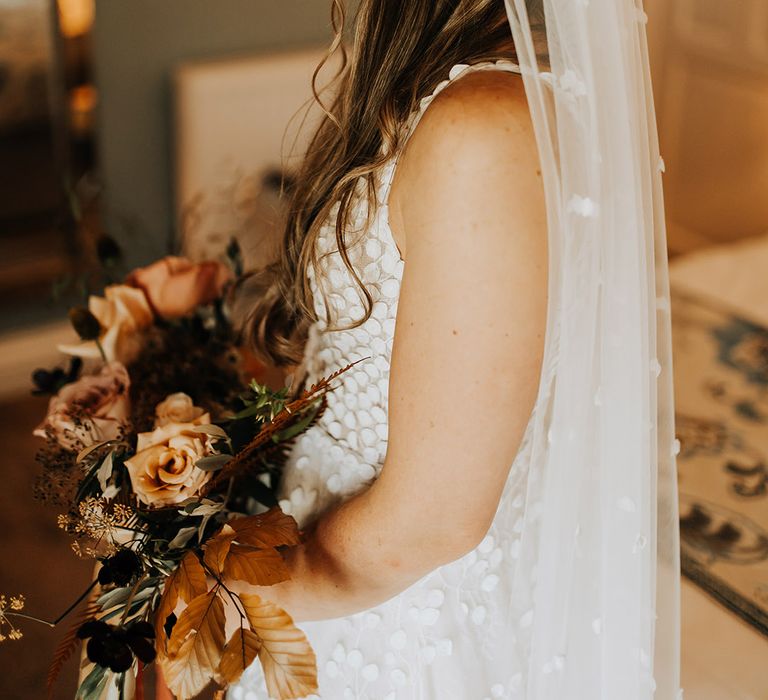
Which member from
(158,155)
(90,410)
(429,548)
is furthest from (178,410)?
(158,155)

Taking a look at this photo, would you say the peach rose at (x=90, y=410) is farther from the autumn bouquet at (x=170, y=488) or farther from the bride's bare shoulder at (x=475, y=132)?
the bride's bare shoulder at (x=475, y=132)

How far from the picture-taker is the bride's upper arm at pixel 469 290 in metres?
0.75

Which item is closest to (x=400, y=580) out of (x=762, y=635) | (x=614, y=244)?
(x=614, y=244)

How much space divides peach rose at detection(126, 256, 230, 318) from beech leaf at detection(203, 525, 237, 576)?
1.38 feet

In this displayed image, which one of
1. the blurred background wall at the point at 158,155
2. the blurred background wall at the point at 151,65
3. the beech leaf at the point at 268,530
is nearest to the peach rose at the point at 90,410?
the beech leaf at the point at 268,530

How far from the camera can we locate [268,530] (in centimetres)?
88

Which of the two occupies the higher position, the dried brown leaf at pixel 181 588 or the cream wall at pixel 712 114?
the cream wall at pixel 712 114

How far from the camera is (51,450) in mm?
1033

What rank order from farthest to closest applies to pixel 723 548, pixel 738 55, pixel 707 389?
pixel 738 55 < pixel 707 389 < pixel 723 548

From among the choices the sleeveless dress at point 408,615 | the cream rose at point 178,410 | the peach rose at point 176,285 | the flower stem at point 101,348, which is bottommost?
the sleeveless dress at point 408,615

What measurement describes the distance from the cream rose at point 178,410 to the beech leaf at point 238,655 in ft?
0.88

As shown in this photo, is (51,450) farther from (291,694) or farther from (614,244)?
(614,244)

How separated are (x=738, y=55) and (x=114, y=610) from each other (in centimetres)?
393

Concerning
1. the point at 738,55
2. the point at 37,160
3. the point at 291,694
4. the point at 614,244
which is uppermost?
the point at 738,55
